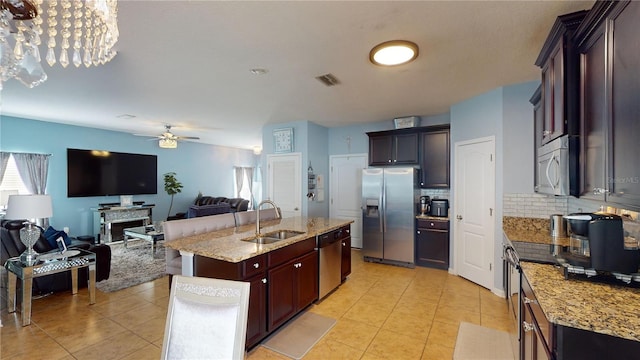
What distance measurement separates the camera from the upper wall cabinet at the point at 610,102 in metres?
1.16

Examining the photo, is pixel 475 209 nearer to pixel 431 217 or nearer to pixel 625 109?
pixel 431 217

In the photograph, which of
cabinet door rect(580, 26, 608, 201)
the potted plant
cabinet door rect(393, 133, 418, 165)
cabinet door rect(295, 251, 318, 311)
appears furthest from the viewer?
the potted plant

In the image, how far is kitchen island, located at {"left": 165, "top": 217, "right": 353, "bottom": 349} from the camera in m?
2.17

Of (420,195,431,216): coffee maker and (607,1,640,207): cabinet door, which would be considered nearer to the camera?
(607,1,640,207): cabinet door

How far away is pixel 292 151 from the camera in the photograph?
5309 mm

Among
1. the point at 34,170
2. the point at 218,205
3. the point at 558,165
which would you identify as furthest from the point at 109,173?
the point at 558,165

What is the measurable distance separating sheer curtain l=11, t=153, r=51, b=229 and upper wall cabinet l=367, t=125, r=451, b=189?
6.35 m

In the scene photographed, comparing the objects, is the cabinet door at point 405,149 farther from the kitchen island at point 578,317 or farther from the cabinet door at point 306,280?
the kitchen island at point 578,317

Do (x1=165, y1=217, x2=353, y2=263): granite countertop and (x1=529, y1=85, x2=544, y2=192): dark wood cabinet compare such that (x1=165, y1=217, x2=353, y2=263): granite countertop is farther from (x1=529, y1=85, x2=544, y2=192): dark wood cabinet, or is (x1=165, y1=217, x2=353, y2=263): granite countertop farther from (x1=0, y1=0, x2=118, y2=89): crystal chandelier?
(x1=529, y1=85, x2=544, y2=192): dark wood cabinet

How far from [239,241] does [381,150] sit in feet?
10.9

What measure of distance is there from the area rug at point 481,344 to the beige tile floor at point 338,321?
0.24 feet

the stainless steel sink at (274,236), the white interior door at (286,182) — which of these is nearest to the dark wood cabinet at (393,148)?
the white interior door at (286,182)

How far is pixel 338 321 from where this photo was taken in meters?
2.78

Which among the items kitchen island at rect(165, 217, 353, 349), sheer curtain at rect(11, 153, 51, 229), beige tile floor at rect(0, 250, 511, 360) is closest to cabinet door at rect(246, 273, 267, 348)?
kitchen island at rect(165, 217, 353, 349)
